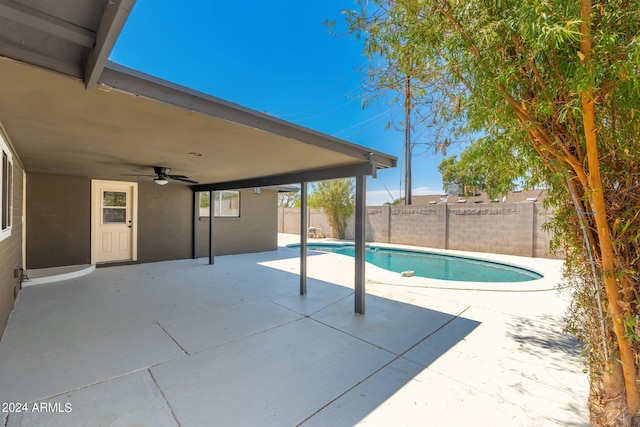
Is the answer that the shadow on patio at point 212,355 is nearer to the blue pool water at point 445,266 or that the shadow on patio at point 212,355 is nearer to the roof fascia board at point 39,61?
the roof fascia board at point 39,61

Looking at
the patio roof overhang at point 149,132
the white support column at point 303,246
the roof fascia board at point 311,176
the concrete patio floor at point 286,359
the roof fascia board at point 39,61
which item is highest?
the roof fascia board at point 39,61

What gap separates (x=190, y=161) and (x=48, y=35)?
299 cm

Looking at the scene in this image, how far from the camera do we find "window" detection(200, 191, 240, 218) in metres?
9.03

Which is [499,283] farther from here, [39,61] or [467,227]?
[39,61]

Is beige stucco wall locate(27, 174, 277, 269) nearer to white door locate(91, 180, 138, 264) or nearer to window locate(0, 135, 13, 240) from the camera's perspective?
white door locate(91, 180, 138, 264)

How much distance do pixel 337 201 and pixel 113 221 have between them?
33.9ft

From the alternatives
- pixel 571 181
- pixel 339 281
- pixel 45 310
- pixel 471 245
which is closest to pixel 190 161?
pixel 45 310

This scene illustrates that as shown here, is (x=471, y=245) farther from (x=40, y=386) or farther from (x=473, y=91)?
(x=40, y=386)

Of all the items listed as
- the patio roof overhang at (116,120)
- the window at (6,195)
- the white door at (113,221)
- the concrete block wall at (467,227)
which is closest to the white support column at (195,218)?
the white door at (113,221)

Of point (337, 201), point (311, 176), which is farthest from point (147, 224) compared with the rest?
point (337, 201)

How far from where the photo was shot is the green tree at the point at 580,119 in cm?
131

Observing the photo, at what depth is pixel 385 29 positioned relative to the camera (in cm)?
246

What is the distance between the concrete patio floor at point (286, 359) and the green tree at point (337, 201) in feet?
34.5

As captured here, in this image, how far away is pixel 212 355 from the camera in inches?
114
